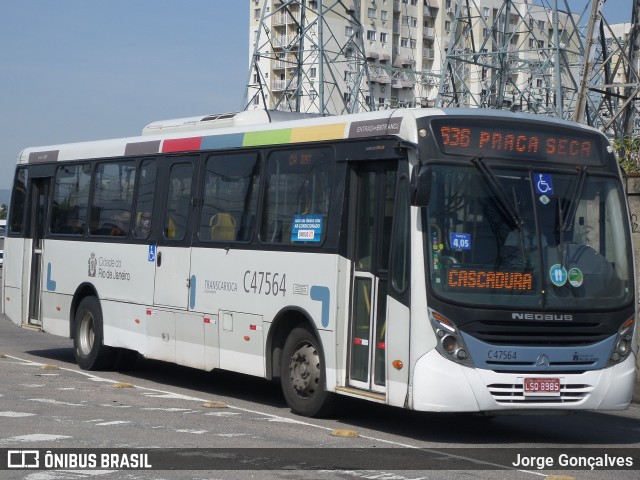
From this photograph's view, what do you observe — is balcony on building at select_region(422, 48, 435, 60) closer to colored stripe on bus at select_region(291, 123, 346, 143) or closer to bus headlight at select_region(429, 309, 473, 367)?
colored stripe on bus at select_region(291, 123, 346, 143)

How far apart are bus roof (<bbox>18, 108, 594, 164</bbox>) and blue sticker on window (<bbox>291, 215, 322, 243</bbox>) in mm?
832

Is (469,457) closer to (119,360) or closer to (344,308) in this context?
(344,308)

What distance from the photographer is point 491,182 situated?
36.0 feet

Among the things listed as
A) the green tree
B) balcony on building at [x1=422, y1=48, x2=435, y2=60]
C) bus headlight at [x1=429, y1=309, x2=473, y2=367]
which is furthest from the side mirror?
balcony on building at [x1=422, y1=48, x2=435, y2=60]

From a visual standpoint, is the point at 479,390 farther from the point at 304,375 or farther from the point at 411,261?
the point at 304,375

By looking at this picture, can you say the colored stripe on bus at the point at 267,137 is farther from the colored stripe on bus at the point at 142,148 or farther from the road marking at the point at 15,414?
the road marking at the point at 15,414

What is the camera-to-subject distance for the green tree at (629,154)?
17906 mm

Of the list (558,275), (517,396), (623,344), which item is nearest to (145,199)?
(558,275)


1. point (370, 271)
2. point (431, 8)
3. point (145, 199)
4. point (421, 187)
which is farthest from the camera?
point (431, 8)

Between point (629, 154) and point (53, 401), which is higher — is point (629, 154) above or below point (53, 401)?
above

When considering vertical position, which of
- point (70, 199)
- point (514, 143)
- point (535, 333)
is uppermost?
point (514, 143)

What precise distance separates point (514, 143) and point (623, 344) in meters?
2.17

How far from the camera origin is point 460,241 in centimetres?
1082

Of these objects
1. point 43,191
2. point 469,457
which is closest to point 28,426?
point 469,457
